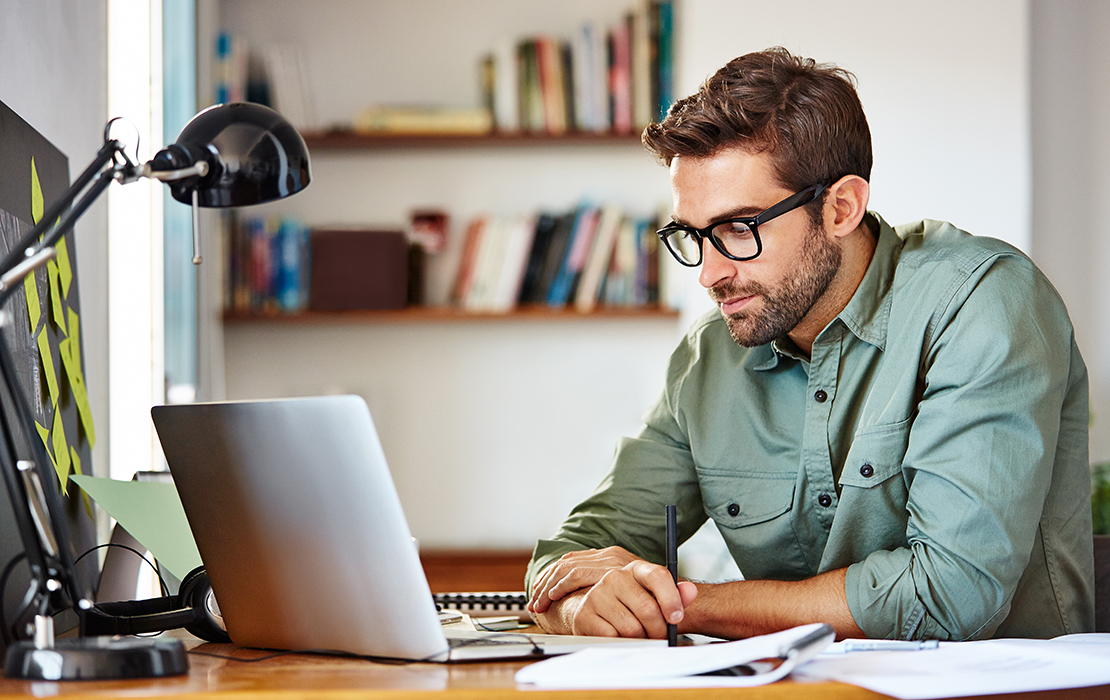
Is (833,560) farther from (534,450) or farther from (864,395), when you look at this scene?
(534,450)

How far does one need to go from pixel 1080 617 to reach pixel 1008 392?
0.36 m

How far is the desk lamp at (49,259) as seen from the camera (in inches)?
28.1

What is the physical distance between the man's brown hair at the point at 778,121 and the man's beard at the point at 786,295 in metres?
0.09

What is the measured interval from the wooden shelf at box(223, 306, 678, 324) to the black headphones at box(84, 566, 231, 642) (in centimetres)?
204

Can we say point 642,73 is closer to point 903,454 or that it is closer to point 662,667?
point 903,454

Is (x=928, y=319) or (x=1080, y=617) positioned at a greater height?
(x=928, y=319)

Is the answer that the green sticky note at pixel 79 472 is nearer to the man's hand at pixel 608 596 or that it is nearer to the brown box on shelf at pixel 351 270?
the man's hand at pixel 608 596

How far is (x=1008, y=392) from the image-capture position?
43.9 inches

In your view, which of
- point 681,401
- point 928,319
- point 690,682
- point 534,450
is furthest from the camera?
point 534,450

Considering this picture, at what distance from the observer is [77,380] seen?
145cm

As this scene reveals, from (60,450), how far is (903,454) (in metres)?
1.06

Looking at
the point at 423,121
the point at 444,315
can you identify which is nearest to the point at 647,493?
the point at 444,315

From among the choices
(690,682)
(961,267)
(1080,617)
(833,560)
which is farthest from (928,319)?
(690,682)

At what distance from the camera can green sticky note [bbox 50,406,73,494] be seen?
128 cm
